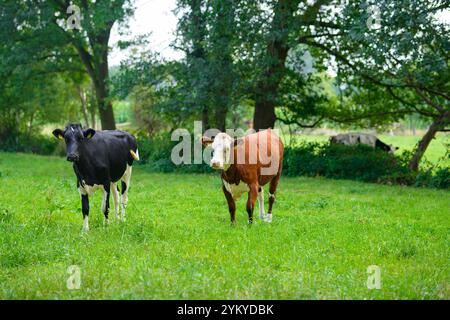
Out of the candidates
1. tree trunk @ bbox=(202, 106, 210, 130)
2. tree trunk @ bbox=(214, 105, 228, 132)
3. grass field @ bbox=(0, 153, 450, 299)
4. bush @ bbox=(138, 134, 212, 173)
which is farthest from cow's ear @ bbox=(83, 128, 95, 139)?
tree trunk @ bbox=(202, 106, 210, 130)

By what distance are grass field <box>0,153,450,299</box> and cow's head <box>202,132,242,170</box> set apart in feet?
3.62

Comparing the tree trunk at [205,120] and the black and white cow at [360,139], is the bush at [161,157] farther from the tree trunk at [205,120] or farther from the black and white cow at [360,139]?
the black and white cow at [360,139]

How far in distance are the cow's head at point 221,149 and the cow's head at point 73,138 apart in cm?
210

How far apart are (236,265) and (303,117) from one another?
1591cm

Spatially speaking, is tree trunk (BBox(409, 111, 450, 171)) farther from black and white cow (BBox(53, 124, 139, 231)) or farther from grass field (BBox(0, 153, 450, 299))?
black and white cow (BBox(53, 124, 139, 231))

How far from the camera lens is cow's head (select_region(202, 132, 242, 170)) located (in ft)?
30.7

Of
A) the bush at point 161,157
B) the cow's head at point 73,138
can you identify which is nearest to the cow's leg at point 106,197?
the cow's head at point 73,138

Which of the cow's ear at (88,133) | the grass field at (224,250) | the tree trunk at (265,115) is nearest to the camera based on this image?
the grass field at (224,250)

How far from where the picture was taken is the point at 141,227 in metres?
8.88

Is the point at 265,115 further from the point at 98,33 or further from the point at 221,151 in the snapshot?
the point at 221,151

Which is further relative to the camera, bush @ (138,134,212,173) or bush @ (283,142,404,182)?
bush @ (138,134,212,173)

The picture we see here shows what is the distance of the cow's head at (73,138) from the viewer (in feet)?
29.1

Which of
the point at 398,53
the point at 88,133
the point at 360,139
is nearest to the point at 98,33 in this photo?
the point at 360,139

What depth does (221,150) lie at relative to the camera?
945 centimetres
